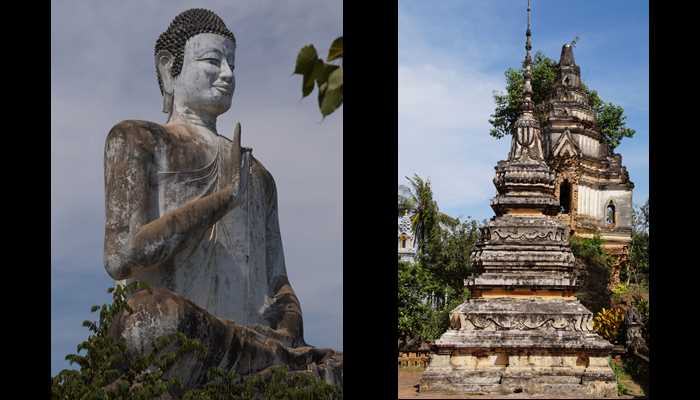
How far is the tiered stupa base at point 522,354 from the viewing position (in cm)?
840

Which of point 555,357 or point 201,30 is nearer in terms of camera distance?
point 201,30

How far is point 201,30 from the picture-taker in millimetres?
1534

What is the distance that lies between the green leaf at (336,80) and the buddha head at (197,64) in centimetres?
37

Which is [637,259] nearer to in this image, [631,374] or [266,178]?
[631,374]

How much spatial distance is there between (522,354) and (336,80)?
7.71 meters

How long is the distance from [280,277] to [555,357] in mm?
7291

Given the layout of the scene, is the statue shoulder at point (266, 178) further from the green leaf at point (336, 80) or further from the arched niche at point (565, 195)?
the arched niche at point (565, 195)

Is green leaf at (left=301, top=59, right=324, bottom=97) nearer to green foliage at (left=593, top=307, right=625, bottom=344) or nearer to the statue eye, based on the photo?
the statue eye

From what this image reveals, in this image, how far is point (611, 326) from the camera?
1205 cm

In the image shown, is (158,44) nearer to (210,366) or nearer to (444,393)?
(210,366)

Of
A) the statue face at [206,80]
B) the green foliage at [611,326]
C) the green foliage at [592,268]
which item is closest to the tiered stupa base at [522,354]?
the green foliage at [611,326]

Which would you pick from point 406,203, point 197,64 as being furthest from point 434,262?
point 197,64

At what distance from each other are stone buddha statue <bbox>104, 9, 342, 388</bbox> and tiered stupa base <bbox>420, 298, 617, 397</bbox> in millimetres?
7018
